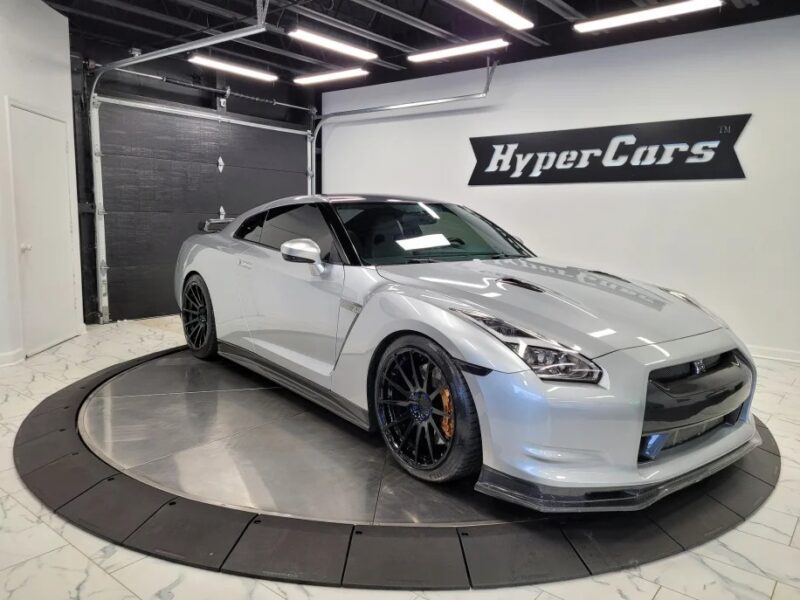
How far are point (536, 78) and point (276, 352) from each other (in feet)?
14.3

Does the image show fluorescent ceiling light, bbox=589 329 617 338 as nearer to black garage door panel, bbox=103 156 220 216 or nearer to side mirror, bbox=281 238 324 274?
side mirror, bbox=281 238 324 274

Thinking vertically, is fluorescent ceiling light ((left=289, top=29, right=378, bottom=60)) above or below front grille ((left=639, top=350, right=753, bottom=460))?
above

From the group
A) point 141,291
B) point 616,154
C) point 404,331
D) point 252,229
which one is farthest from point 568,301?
point 141,291

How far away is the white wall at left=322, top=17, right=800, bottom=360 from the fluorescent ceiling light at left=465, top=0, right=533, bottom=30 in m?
1.40

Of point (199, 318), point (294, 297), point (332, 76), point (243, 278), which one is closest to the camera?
point (294, 297)

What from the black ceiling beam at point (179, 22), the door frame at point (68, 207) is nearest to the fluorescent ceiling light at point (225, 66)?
the black ceiling beam at point (179, 22)

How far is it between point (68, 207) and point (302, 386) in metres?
3.22

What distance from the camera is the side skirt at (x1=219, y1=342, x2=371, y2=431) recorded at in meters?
2.54

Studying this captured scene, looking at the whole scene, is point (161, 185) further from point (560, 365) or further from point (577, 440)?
point (577, 440)

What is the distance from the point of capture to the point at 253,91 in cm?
732

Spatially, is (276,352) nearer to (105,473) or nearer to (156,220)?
(105,473)

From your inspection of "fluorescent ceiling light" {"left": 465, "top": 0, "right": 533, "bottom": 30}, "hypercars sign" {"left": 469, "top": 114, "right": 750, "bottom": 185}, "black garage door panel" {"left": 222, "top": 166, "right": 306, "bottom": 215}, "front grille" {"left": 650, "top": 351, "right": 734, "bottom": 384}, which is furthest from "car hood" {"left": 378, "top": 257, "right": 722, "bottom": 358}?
"black garage door panel" {"left": 222, "top": 166, "right": 306, "bottom": 215}

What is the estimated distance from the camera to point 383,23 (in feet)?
19.4

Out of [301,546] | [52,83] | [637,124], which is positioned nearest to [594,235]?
[637,124]
